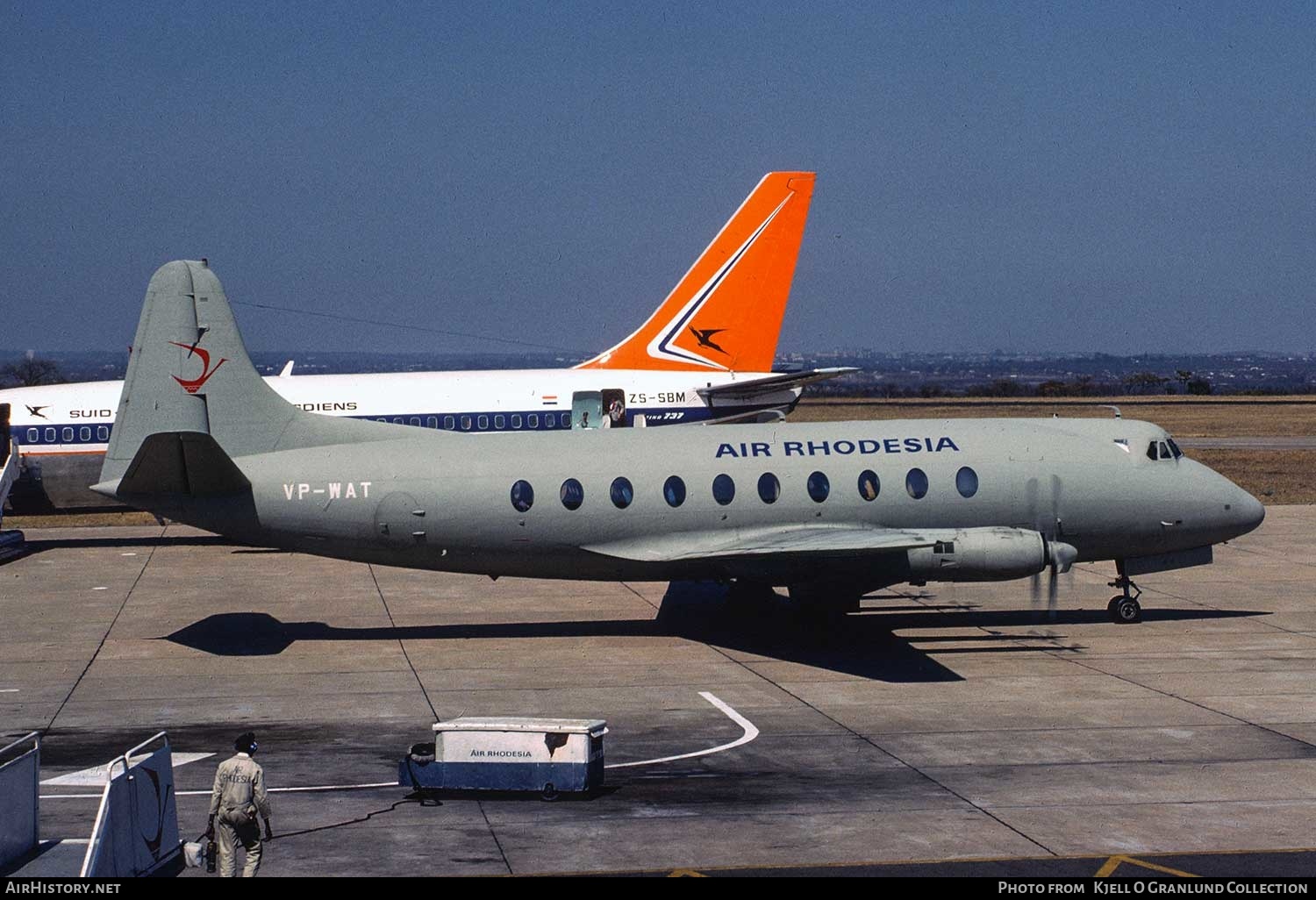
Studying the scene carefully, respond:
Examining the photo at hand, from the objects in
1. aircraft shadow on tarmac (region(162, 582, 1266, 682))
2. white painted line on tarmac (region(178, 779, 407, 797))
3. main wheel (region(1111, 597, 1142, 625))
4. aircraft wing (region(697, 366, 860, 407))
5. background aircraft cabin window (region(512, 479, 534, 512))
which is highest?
aircraft wing (region(697, 366, 860, 407))

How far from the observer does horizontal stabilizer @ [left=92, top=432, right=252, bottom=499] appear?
82.4 ft

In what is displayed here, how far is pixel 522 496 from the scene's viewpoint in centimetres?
2691

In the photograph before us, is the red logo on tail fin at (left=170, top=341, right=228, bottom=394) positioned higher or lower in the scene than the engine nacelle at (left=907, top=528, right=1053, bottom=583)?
higher

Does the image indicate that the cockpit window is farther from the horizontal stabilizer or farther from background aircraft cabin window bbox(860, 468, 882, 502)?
the horizontal stabilizer

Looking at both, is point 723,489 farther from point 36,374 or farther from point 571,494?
point 36,374

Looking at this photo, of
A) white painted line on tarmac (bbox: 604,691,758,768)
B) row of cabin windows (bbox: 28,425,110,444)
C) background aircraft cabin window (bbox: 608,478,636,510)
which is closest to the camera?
white painted line on tarmac (bbox: 604,691,758,768)

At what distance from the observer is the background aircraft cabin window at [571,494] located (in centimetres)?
2702

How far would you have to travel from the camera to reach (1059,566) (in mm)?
25562

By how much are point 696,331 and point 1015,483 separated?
23068mm

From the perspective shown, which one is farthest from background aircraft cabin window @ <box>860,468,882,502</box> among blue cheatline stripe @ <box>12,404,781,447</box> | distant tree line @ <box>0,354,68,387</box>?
distant tree line @ <box>0,354,68,387</box>

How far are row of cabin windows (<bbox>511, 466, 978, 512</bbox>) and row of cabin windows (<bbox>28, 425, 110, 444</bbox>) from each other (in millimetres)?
19571

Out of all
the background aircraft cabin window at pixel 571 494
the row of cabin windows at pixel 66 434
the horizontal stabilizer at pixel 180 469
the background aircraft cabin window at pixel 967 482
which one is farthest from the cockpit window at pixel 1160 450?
the row of cabin windows at pixel 66 434

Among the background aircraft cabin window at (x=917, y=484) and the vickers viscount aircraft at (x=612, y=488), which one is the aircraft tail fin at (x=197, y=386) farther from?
the background aircraft cabin window at (x=917, y=484)
